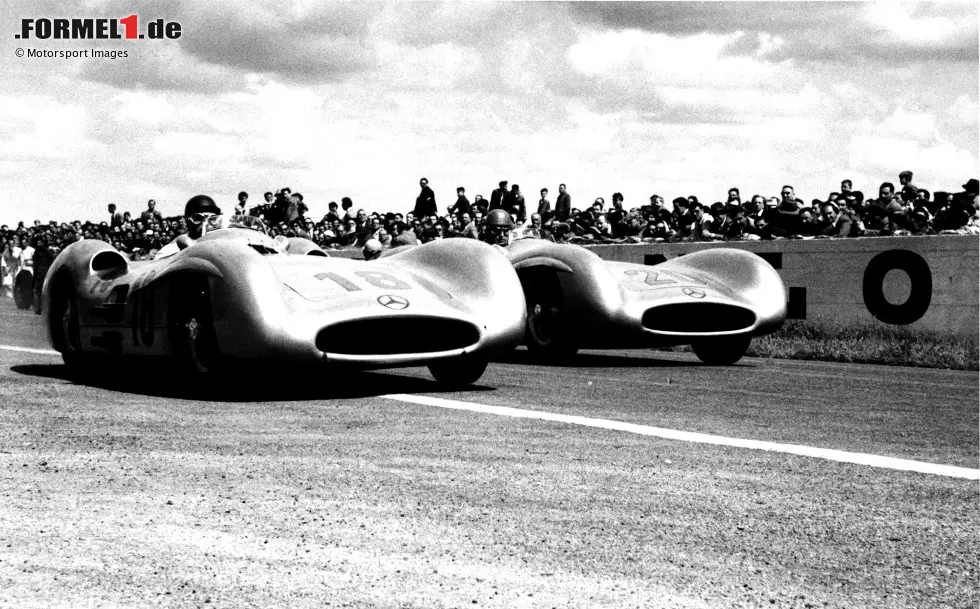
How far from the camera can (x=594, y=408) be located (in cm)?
711

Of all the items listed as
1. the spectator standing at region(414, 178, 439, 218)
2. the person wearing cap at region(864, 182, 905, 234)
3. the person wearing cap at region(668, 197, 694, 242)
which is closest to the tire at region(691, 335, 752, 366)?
the person wearing cap at region(864, 182, 905, 234)

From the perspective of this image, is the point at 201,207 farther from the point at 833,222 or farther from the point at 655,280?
A: the point at 833,222

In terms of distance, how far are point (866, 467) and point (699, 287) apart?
5423mm

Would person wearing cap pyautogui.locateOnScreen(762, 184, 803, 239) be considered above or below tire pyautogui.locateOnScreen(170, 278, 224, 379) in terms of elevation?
above

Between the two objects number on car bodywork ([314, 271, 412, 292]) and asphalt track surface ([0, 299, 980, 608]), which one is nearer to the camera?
asphalt track surface ([0, 299, 980, 608])

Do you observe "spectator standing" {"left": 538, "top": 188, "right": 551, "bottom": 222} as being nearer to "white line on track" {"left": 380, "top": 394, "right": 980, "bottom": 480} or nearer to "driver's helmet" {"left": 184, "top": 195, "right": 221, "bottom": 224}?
"driver's helmet" {"left": 184, "top": 195, "right": 221, "bottom": 224}

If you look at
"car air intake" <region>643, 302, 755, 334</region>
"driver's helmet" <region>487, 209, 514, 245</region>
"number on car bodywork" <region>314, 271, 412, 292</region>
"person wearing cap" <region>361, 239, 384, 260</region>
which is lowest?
"car air intake" <region>643, 302, 755, 334</region>

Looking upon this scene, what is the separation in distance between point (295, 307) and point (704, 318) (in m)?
4.40

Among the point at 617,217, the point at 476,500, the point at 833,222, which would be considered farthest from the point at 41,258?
the point at 476,500

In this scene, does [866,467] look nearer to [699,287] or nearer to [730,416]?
[730,416]

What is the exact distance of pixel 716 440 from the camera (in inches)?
231

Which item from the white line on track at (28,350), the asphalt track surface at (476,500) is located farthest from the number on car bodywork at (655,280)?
the white line on track at (28,350)

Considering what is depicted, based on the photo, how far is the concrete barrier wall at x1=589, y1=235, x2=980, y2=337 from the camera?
12695 mm

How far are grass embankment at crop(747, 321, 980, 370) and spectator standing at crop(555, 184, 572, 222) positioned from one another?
22.1 ft
